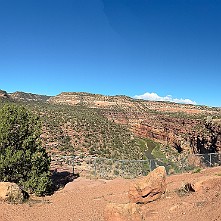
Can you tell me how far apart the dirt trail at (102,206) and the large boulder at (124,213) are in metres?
1.08

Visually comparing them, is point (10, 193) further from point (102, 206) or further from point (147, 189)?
point (147, 189)

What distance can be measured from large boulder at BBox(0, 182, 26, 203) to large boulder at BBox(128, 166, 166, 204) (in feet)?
18.9

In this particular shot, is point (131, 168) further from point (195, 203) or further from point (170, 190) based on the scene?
point (195, 203)

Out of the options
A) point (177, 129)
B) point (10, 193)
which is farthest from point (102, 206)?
point (177, 129)

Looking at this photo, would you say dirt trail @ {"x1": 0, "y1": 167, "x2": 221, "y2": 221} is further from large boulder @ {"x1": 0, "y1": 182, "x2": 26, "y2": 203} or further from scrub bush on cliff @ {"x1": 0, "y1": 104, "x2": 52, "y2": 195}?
scrub bush on cliff @ {"x1": 0, "y1": 104, "x2": 52, "y2": 195}

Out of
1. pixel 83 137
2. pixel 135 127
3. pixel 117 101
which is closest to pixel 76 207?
pixel 83 137

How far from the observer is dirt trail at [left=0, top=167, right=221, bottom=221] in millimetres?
10894

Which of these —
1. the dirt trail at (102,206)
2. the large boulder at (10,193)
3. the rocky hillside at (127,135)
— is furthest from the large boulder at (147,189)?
the rocky hillside at (127,135)

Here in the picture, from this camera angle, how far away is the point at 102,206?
14.5 m

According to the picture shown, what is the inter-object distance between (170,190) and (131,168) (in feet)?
37.4

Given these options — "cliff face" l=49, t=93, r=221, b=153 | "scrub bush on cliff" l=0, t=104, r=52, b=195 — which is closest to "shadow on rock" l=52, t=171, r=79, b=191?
"scrub bush on cliff" l=0, t=104, r=52, b=195

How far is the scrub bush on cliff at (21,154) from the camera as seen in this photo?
17.8 m

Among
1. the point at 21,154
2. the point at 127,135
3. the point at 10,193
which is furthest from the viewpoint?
the point at 127,135

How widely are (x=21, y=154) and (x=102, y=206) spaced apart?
610 cm
